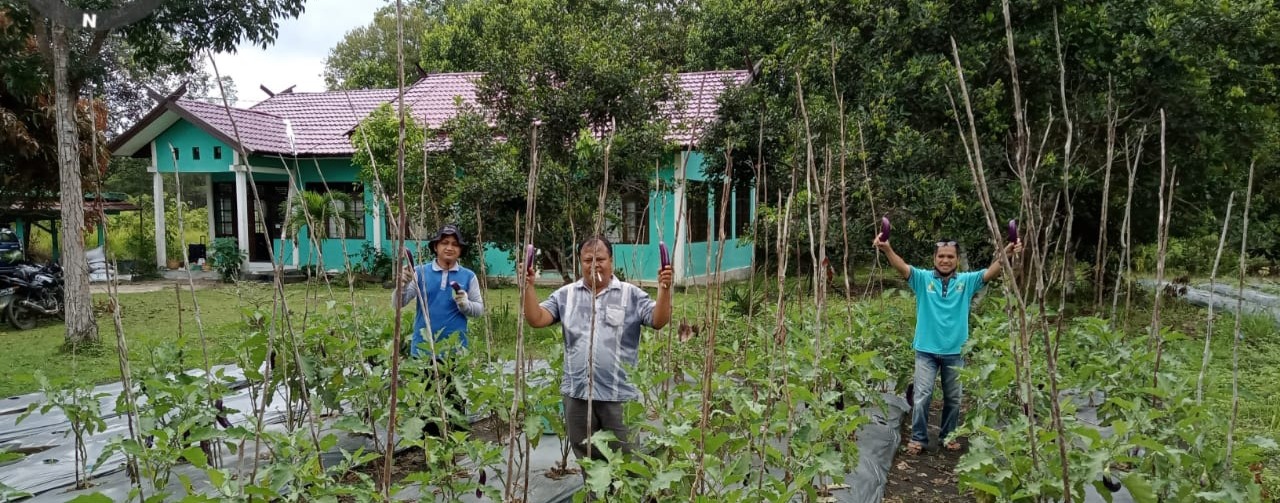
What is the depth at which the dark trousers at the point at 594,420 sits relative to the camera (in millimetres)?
2900

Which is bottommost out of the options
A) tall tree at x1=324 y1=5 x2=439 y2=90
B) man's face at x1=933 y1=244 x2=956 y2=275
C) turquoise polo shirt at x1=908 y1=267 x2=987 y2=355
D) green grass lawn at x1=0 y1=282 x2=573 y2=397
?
green grass lawn at x1=0 y1=282 x2=573 y2=397

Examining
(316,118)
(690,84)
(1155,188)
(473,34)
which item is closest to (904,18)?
(1155,188)

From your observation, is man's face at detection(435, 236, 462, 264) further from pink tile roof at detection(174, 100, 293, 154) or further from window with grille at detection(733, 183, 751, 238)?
window with grille at detection(733, 183, 751, 238)

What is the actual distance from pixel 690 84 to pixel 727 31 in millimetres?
2582

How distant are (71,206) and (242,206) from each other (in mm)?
6948

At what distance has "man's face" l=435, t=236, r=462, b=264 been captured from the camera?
3.86m

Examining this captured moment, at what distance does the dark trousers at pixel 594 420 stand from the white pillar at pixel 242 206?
41.2 feet

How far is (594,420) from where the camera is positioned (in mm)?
3000

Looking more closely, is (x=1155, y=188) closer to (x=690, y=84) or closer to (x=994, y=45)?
(x=994, y=45)

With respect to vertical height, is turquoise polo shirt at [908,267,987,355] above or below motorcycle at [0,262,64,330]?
above

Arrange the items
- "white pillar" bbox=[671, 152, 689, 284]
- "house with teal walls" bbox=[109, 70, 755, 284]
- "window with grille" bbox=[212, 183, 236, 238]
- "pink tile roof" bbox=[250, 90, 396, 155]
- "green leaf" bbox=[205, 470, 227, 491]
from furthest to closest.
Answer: "window with grille" bbox=[212, 183, 236, 238] < "pink tile roof" bbox=[250, 90, 396, 155] < "house with teal walls" bbox=[109, 70, 755, 284] < "white pillar" bbox=[671, 152, 689, 284] < "green leaf" bbox=[205, 470, 227, 491]

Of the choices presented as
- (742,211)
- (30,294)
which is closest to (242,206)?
(30,294)

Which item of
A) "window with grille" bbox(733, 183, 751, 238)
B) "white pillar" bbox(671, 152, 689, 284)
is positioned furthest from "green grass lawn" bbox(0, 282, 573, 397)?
"window with grille" bbox(733, 183, 751, 238)

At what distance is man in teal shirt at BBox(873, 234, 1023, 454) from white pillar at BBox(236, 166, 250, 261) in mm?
12651
